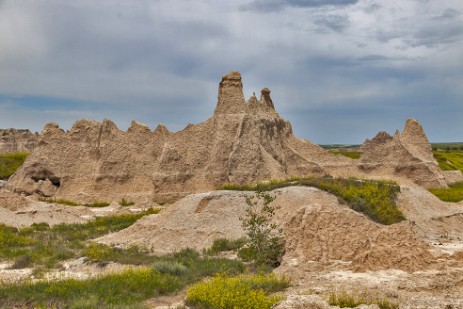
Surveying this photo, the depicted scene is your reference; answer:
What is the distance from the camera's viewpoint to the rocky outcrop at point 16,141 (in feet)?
240

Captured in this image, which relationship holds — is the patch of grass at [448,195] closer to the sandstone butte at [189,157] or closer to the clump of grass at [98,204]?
the sandstone butte at [189,157]

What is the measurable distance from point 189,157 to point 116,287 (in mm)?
24735

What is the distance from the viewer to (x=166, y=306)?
11383mm

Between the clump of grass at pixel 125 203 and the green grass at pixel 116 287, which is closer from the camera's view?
the green grass at pixel 116 287

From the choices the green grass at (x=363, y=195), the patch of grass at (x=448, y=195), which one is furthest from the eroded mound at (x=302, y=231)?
the patch of grass at (x=448, y=195)

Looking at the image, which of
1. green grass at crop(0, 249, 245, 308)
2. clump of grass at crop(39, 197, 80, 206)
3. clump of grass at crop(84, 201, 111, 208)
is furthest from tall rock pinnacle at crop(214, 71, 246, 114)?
green grass at crop(0, 249, 245, 308)

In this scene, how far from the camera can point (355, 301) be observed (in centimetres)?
989

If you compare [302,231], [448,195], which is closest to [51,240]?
[302,231]

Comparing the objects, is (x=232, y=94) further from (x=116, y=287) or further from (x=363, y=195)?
(x=116, y=287)

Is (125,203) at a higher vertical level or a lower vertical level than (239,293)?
higher

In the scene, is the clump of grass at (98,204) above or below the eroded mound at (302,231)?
above

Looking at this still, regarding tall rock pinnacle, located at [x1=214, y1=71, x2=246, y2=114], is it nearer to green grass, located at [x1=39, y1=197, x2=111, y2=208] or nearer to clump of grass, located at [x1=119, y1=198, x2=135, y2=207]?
clump of grass, located at [x1=119, y1=198, x2=135, y2=207]

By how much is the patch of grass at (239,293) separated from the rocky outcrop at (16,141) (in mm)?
67433

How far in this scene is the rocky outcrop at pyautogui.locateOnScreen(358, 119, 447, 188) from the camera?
40594mm
